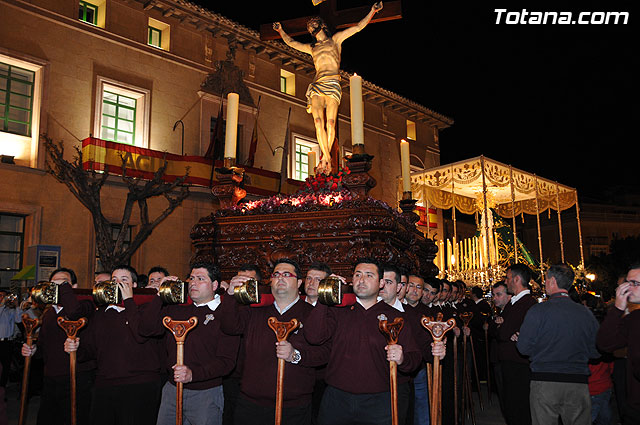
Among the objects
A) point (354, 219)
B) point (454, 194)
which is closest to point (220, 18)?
point (454, 194)

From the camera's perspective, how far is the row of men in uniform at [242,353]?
145 inches

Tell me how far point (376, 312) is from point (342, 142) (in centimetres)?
1981

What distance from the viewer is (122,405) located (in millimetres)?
4336

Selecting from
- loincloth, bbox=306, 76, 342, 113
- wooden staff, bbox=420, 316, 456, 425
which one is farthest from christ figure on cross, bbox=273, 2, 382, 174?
wooden staff, bbox=420, 316, 456, 425

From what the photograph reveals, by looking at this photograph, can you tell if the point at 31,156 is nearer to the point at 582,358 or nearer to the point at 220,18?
the point at 220,18

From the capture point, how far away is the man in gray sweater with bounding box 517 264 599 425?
174 inches

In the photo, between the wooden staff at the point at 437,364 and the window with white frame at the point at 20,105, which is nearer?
the wooden staff at the point at 437,364

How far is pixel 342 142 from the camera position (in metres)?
23.2

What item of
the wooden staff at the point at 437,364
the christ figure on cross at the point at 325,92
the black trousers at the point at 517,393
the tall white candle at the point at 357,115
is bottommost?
→ the black trousers at the point at 517,393

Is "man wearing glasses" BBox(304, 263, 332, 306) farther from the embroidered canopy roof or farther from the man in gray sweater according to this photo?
the embroidered canopy roof

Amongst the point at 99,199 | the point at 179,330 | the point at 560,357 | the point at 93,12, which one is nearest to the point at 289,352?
the point at 179,330

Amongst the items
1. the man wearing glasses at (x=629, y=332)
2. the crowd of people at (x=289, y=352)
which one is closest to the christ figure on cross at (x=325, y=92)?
the crowd of people at (x=289, y=352)

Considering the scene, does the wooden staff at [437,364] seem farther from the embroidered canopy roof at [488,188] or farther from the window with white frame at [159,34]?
the window with white frame at [159,34]

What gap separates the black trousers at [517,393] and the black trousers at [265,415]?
2.94 m
